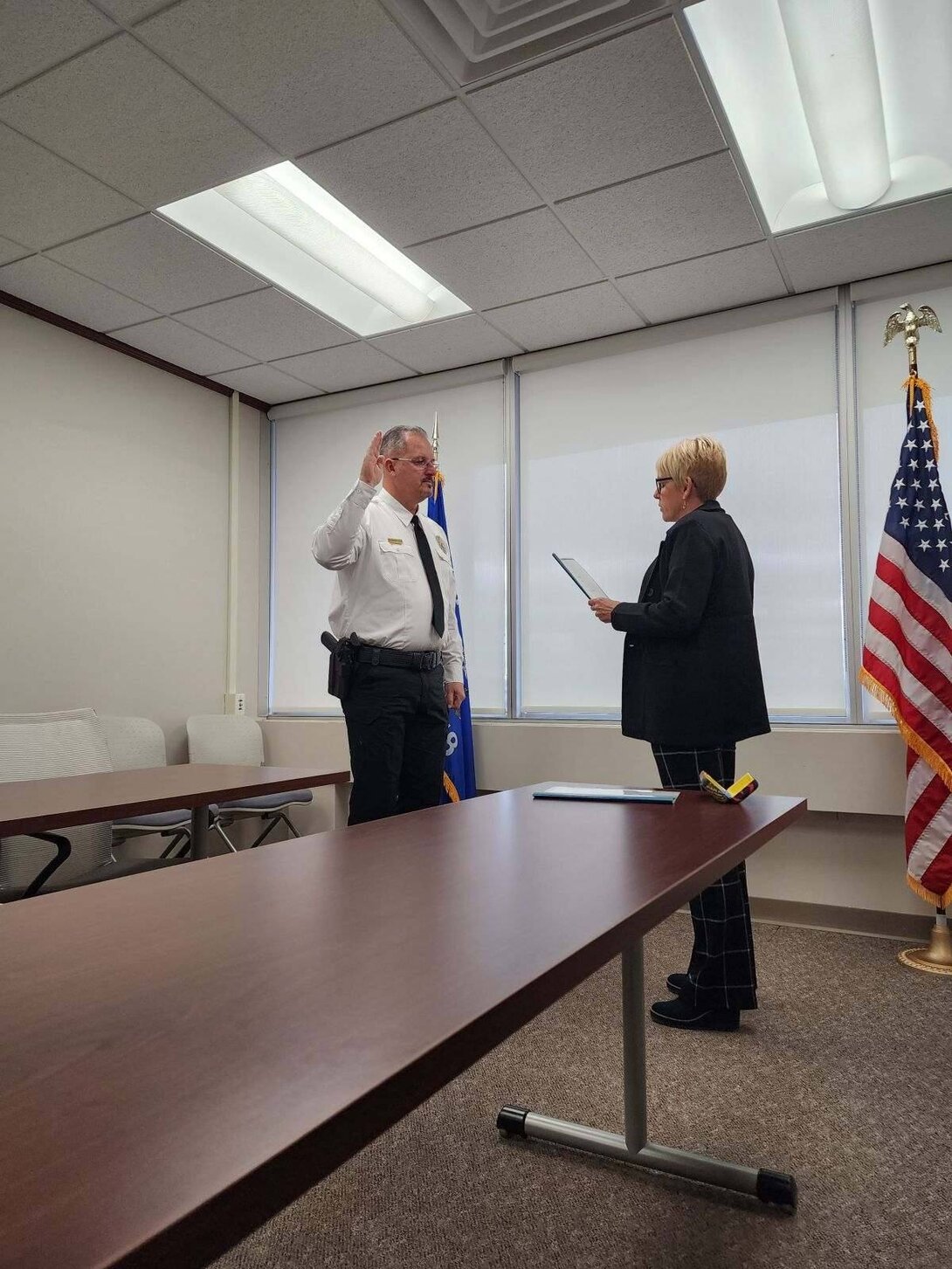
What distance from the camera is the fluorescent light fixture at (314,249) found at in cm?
334

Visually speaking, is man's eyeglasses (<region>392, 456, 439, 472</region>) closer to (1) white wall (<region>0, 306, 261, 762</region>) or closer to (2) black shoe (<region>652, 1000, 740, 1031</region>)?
(2) black shoe (<region>652, 1000, 740, 1031</region>)

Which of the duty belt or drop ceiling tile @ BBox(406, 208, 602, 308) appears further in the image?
drop ceiling tile @ BBox(406, 208, 602, 308)

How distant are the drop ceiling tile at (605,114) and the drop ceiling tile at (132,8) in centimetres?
88

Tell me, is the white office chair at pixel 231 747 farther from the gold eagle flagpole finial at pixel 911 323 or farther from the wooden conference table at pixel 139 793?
the gold eagle flagpole finial at pixel 911 323

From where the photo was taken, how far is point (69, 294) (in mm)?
3773

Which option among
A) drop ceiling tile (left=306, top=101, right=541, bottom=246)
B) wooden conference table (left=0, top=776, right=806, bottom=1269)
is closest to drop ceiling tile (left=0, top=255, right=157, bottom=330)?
drop ceiling tile (left=306, top=101, right=541, bottom=246)

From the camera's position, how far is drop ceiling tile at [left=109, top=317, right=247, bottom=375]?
4133mm

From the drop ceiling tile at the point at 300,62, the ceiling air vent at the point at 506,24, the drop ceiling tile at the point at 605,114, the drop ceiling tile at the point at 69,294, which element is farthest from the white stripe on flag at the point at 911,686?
the drop ceiling tile at the point at 69,294

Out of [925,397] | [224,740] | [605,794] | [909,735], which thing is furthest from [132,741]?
[925,397]

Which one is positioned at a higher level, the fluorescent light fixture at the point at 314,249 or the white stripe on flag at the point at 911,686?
the fluorescent light fixture at the point at 314,249

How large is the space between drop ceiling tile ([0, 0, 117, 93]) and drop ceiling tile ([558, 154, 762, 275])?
Result: 1.57m

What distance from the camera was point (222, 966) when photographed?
0.68 metres

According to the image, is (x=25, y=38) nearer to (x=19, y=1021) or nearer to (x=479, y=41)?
(x=479, y=41)

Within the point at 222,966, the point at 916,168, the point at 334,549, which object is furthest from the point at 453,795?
the point at 222,966
